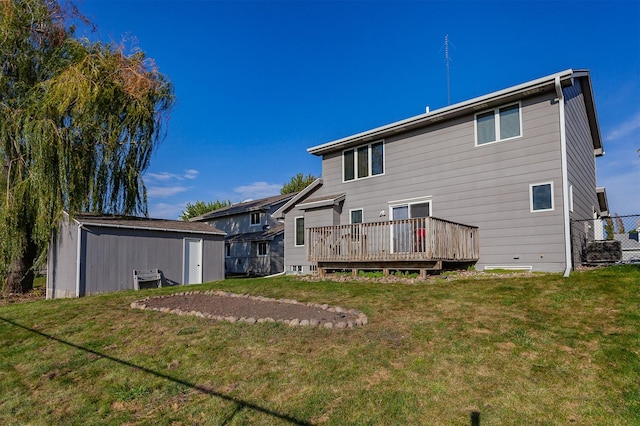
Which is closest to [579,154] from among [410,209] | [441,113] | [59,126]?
[441,113]

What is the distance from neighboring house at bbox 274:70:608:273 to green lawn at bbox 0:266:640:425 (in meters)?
2.85

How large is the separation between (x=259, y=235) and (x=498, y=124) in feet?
58.6

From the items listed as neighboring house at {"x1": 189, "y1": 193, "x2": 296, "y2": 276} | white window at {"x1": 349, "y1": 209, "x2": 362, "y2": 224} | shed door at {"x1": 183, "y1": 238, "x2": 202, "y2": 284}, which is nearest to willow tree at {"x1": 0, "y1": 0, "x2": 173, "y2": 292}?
shed door at {"x1": 183, "y1": 238, "x2": 202, "y2": 284}

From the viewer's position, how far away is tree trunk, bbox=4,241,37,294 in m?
13.5

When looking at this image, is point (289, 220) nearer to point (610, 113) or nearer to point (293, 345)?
point (293, 345)

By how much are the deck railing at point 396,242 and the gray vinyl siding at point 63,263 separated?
8.17 meters

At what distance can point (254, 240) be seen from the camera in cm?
2519

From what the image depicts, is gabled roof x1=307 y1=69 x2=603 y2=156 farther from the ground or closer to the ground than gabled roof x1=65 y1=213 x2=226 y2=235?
farther from the ground

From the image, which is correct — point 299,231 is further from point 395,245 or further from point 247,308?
point 247,308

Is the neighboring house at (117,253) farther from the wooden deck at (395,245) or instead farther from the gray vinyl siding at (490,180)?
the gray vinyl siding at (490,180)

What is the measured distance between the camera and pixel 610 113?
1480 cm

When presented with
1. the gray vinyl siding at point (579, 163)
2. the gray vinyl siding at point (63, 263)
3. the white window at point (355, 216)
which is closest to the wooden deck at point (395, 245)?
the white window at point (355, 216)

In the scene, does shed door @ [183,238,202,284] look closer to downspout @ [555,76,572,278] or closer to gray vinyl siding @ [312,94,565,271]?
gray vinyl siding @ [312,94,565,271]

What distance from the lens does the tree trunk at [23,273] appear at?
13523 mm
